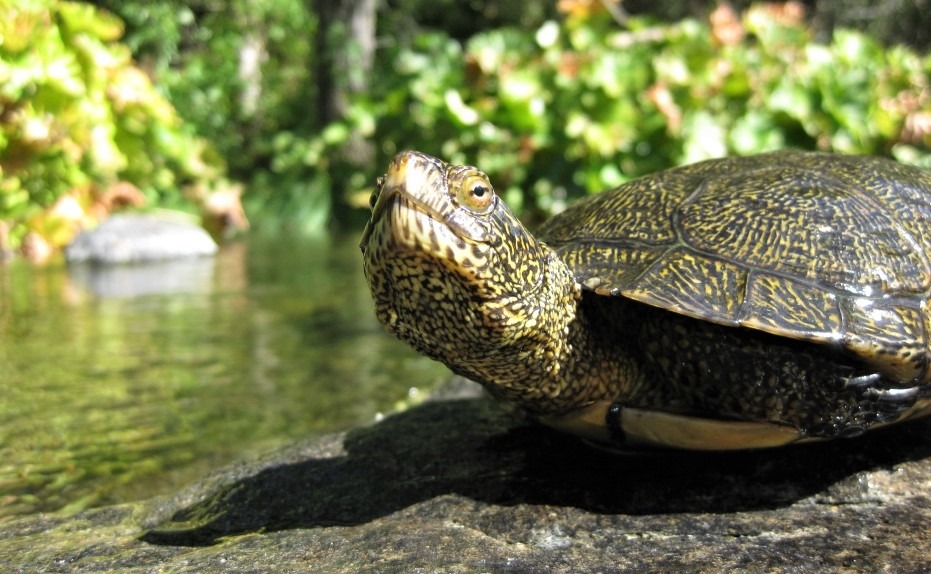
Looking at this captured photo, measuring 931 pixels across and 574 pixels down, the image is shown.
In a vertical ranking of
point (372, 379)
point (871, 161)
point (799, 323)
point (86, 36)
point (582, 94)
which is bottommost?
point (372, 379)

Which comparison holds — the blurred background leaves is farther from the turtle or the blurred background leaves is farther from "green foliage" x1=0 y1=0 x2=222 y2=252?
the turtle

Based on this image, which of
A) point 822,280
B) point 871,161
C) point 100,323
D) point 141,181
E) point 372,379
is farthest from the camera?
point 141,181

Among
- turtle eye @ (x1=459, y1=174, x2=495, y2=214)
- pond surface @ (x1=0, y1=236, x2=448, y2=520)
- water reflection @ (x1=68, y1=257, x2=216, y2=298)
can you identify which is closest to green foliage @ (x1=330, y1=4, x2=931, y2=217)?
pond surface @ (x1=0, y1=236, x2=448, y2=520)

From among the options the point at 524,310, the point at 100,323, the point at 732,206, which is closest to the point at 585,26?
the point at 100,323

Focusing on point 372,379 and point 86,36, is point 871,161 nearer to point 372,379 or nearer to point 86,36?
point 372,379

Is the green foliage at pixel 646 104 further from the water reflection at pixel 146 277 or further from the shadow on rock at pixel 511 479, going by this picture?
the shadow on rock at pixel 511 479

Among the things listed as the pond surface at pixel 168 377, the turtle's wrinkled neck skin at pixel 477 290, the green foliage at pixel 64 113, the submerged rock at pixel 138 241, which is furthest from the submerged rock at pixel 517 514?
the submerged rock at pixel 138 241

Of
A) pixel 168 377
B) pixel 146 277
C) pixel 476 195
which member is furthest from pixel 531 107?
pixel 476 195
